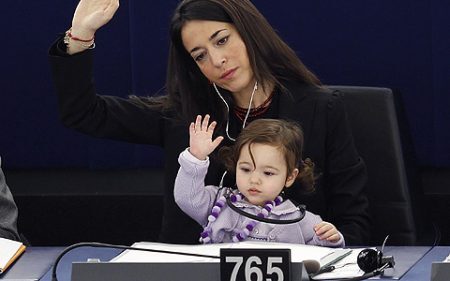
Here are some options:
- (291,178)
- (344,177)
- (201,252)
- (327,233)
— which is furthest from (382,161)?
(201,252)

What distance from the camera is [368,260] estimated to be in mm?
2410

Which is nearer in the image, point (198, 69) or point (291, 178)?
point (291, 178)

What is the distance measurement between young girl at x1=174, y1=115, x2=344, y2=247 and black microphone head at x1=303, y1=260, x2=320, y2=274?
381 mm

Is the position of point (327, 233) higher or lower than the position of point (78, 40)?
lower

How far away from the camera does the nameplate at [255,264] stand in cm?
213

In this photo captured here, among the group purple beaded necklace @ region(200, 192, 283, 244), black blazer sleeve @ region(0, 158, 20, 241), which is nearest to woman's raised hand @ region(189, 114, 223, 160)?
purple beaded necklace @ region(200, 192, 283, 244)

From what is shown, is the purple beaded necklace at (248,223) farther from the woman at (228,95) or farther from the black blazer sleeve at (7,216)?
the black blazer sleeve at (7,216)

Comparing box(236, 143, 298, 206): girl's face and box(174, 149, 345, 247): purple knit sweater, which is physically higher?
box(236, 143, 298, 206): girl's face

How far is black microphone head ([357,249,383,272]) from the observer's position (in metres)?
2.41

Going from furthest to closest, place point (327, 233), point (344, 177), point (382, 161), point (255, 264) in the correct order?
point (382, 161) < point (344, 177) < point (327, 233) < point (255, 264)

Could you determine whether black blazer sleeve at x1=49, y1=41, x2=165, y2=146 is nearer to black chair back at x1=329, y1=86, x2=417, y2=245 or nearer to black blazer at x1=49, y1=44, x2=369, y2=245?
black blazer at x1=49, y1=44, x2=369, y2=245

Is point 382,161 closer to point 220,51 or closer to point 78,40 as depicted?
point 220,51

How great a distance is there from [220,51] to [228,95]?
0.55ft

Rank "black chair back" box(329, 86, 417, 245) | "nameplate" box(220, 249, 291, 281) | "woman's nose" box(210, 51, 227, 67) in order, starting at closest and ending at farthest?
"nameplate" box(220, 249, 291, 281)
"woman's nose" box(210, 51, 227, 67)
"black chair back" box(329, 86, 417, 245)
